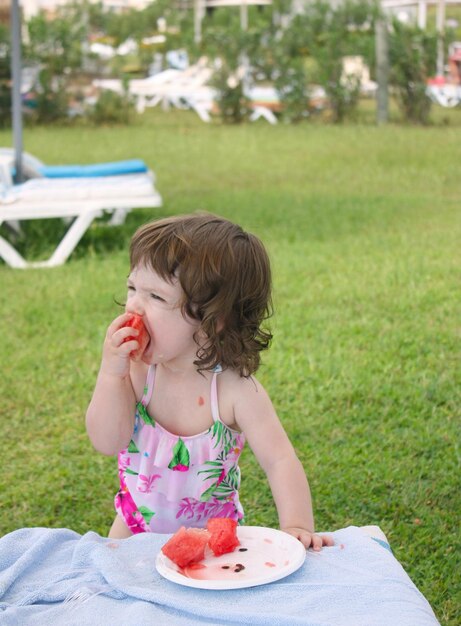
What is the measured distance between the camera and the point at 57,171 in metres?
8.08

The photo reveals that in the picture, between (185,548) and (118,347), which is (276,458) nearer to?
(185,548)

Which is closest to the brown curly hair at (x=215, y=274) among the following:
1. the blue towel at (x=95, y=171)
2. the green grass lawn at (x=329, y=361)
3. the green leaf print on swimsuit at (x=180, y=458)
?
the green leaf print on swimsuit at (x=180, y=458)

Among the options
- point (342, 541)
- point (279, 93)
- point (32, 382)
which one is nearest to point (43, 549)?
point (342, 541)

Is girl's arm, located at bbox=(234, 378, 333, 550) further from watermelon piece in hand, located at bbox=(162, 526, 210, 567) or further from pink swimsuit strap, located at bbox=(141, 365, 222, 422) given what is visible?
watermelon piece in hand, located at bbox=(162, 526, 210, 567)

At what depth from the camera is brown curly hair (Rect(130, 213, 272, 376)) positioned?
7.66ft

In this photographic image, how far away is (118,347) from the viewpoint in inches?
89.7

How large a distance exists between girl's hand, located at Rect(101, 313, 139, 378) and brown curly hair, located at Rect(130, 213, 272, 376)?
15cm

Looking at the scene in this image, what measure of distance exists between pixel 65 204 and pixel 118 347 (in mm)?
4641

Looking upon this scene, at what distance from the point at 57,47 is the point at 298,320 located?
12777mm

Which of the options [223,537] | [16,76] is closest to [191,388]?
[223,537]

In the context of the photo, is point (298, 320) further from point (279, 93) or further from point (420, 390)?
point (279, 93)

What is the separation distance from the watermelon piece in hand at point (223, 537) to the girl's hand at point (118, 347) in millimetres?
432

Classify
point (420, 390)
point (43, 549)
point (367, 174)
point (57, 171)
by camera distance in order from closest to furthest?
1. point (43, 549)
2. point (420, 390)
3. point (57, 171)
4. point (367, 174)

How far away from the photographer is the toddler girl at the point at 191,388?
7.71 ft
